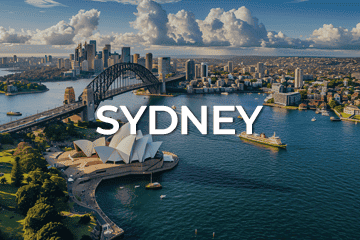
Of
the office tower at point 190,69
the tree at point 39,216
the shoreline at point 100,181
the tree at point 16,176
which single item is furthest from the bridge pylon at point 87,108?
the office tower at point 190,69

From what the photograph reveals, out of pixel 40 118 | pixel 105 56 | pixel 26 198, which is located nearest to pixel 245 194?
pixel 26 198

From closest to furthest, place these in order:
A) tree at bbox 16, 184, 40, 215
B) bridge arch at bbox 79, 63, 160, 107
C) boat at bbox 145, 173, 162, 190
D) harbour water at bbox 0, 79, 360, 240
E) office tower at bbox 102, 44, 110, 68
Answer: tree at bbox 16, 184, 40, 215, harbour water at bbox 0, 79, 360, 240, boat at bbox 145, 173, 162, 190, bridge arch at bbox 79, 63, 160, 107, office tower at bbox 102, 44, 110, 68

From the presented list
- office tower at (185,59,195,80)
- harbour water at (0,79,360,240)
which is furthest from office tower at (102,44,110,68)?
harbour water at (0,79,360,240)

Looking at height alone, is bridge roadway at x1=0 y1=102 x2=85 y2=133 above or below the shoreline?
above

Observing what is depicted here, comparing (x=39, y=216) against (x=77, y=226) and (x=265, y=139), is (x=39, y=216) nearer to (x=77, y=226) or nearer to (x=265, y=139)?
(x=77, y=226)

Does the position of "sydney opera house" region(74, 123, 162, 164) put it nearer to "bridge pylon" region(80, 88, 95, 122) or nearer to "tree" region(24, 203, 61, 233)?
"tree" region(24, 203, 61, 233)
